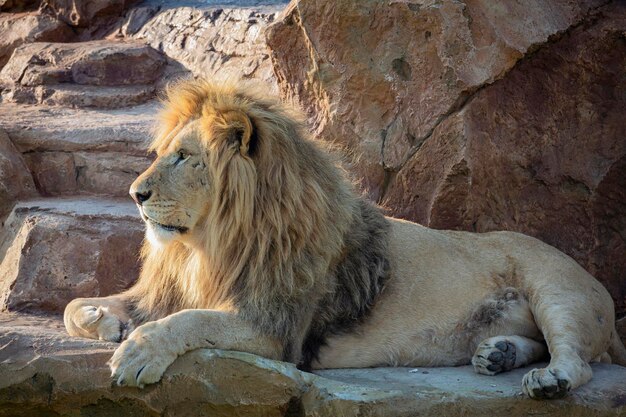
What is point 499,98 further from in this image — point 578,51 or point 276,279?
point 276,279

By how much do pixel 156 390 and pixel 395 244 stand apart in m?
1.54

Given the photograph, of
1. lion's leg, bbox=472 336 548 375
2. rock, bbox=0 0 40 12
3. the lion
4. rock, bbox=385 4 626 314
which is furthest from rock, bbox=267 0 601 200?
rock, bbox=0 0 40 12

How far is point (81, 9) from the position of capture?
31.0 ft

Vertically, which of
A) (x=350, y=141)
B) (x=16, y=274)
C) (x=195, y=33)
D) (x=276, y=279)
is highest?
(x=195, y=33)

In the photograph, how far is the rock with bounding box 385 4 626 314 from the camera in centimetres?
601

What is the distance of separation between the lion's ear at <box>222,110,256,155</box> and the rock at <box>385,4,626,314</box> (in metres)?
1.40

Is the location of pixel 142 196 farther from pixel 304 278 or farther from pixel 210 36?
pixel 210 36

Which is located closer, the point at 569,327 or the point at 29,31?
the point at 569,327

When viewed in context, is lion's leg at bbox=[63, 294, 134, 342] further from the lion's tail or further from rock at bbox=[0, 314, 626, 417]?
the lion's tail

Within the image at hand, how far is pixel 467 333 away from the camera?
5.36 metres

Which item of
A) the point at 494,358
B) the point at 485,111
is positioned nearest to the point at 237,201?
the point at 494,358

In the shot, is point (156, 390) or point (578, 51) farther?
point (578, 51)

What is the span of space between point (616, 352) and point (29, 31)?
19.3 ft

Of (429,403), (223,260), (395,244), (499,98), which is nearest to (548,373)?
(429,403)
